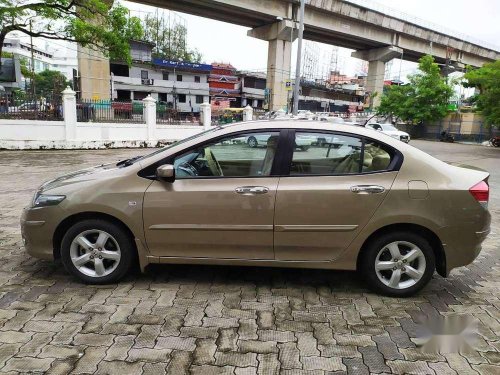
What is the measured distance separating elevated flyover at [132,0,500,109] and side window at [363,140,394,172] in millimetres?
33815

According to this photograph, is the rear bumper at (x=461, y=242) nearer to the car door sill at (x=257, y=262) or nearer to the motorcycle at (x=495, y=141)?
the car door sill at (x=257, y=262)

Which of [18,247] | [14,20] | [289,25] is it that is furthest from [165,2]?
[18,247]

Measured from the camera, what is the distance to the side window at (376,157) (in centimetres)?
362

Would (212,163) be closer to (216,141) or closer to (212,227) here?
(216,141)

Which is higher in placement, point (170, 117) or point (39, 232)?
point (170, 117)

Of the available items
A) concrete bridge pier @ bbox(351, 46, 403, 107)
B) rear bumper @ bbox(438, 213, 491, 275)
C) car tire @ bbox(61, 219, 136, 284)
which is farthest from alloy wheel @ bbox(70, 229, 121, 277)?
concrete bridge pier @ bbox(351, 46, 403, 107)

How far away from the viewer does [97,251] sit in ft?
12.3

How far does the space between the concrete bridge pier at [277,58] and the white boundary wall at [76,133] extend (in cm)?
2225

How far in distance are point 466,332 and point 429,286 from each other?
2.74ft

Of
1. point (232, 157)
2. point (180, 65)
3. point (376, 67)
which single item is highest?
→ point (376, 67)

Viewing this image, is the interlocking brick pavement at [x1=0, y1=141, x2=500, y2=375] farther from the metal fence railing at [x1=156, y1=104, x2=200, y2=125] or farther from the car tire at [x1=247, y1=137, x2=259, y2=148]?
the metal fence railing at [x1=156, y1=104, x2=200, y2=125]

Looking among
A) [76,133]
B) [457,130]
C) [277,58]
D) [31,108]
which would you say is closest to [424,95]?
[457,130]

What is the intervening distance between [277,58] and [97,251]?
39.6 m

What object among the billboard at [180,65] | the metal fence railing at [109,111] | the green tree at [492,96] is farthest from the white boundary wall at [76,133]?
the billboard at [180,65]
